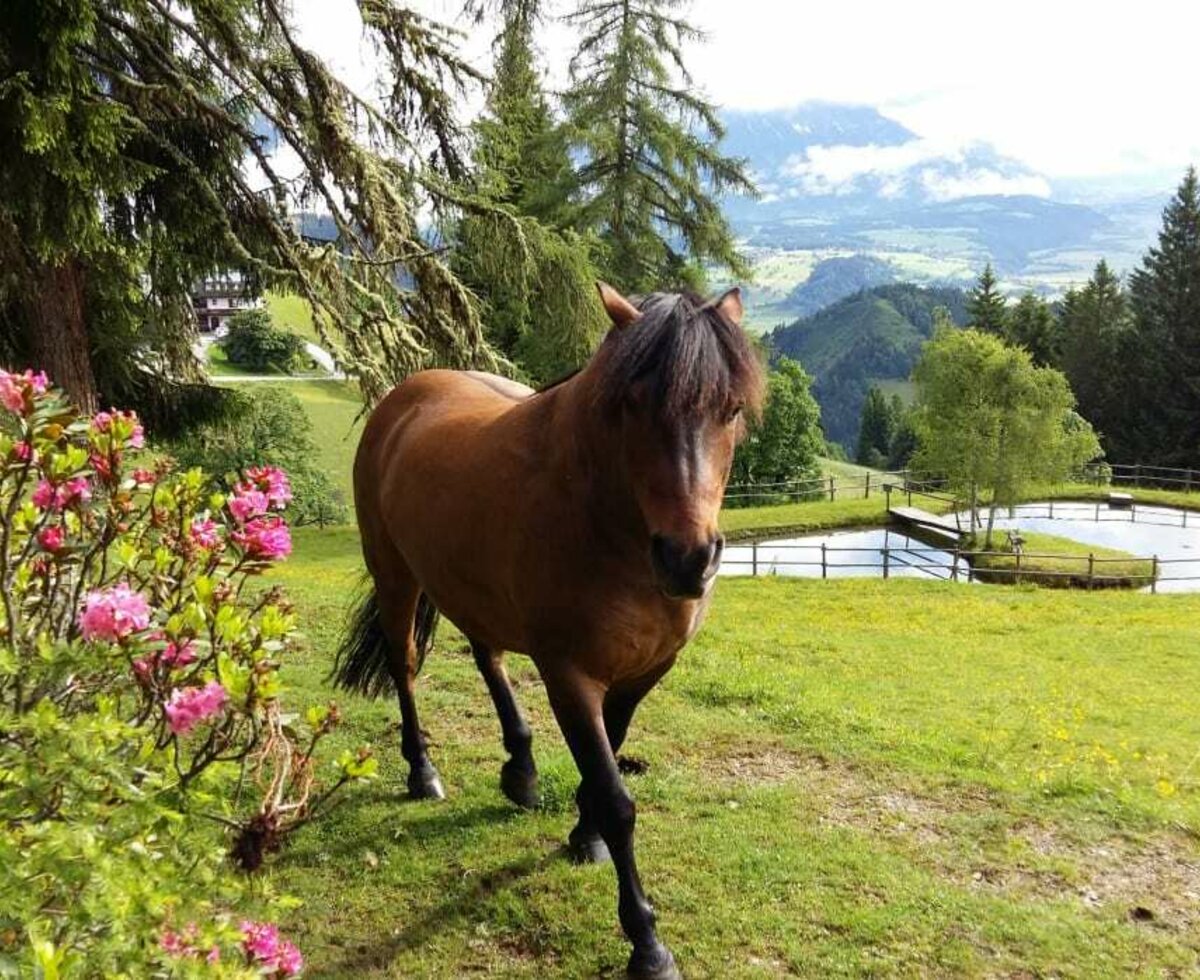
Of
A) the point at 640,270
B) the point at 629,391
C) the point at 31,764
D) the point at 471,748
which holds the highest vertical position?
the point at 640,270

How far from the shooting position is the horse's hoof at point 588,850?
372cm

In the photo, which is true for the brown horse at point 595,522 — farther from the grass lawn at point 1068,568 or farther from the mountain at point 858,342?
the mountain at point 858,342

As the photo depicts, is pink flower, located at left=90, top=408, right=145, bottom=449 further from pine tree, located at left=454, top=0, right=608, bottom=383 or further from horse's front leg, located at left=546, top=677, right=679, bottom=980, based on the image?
pine tree, located at left=454, top=0, right=608, bottom=383

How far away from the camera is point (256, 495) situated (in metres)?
2.31

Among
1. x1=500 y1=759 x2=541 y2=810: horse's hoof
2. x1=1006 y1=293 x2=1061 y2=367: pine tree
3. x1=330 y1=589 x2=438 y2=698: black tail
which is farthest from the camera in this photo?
x1=1006 y1=293 x2=1061 y2=367: pine tree

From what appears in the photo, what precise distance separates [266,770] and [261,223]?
3.76 metres

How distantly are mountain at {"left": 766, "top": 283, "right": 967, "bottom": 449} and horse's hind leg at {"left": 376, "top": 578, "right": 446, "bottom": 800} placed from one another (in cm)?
13436

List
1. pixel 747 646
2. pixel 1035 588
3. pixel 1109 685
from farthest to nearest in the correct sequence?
pixel 1035 588, pixel 1109 685, pixel 747 646

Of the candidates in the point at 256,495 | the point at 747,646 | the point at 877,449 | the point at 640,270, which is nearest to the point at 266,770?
the point at 256,495

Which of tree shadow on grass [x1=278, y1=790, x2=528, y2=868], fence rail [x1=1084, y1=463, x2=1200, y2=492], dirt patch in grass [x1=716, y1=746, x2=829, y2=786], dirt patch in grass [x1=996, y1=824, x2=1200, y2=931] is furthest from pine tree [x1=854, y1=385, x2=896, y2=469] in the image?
tree shadow on grass [x1=278, y1=790, x2=528, y2=868]

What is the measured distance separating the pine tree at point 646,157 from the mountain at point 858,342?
115361 mm

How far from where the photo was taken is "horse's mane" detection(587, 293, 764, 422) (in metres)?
2.45

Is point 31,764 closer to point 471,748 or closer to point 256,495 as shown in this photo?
point 256,495

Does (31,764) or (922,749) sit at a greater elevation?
(31,764)
